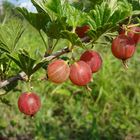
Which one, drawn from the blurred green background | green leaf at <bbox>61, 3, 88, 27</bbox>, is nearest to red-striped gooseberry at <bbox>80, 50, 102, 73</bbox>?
green leaf at <bbox>61, 3, 88, 27</bbox>

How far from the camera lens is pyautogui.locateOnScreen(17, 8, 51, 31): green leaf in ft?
3.52

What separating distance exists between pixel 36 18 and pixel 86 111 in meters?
3.35

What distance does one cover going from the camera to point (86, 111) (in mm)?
4402

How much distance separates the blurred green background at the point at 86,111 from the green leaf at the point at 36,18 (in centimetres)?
228

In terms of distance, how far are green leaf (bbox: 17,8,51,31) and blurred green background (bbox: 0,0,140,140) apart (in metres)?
2.28

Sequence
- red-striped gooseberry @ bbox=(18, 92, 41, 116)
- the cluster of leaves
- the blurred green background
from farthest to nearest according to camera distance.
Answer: the blurred green background → red-striped gooseberry @ bbox=(18, 92, 41, 116) → the cluster of leaves

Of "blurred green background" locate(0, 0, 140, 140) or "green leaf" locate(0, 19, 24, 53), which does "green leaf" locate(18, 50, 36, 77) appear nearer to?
"green leaf" locate(0, 19, 24, 53)

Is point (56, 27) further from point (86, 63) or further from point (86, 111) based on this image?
point (86, 111)

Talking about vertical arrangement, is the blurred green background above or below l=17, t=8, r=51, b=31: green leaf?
below

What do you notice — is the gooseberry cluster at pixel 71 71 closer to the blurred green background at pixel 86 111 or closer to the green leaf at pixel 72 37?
the green leaf at pixel 72 37

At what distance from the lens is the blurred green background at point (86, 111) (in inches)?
149

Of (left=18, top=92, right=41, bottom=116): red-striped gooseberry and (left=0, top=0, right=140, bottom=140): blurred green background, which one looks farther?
(left=0, top=0, right=140, bottom=140): blurred green background

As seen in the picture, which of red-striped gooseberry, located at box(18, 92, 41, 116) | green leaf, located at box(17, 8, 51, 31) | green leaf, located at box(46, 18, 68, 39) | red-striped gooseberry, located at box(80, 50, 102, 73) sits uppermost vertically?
green leaf, located at box(17, 8, 51, 31)

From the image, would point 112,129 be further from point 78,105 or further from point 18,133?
point 18,133
